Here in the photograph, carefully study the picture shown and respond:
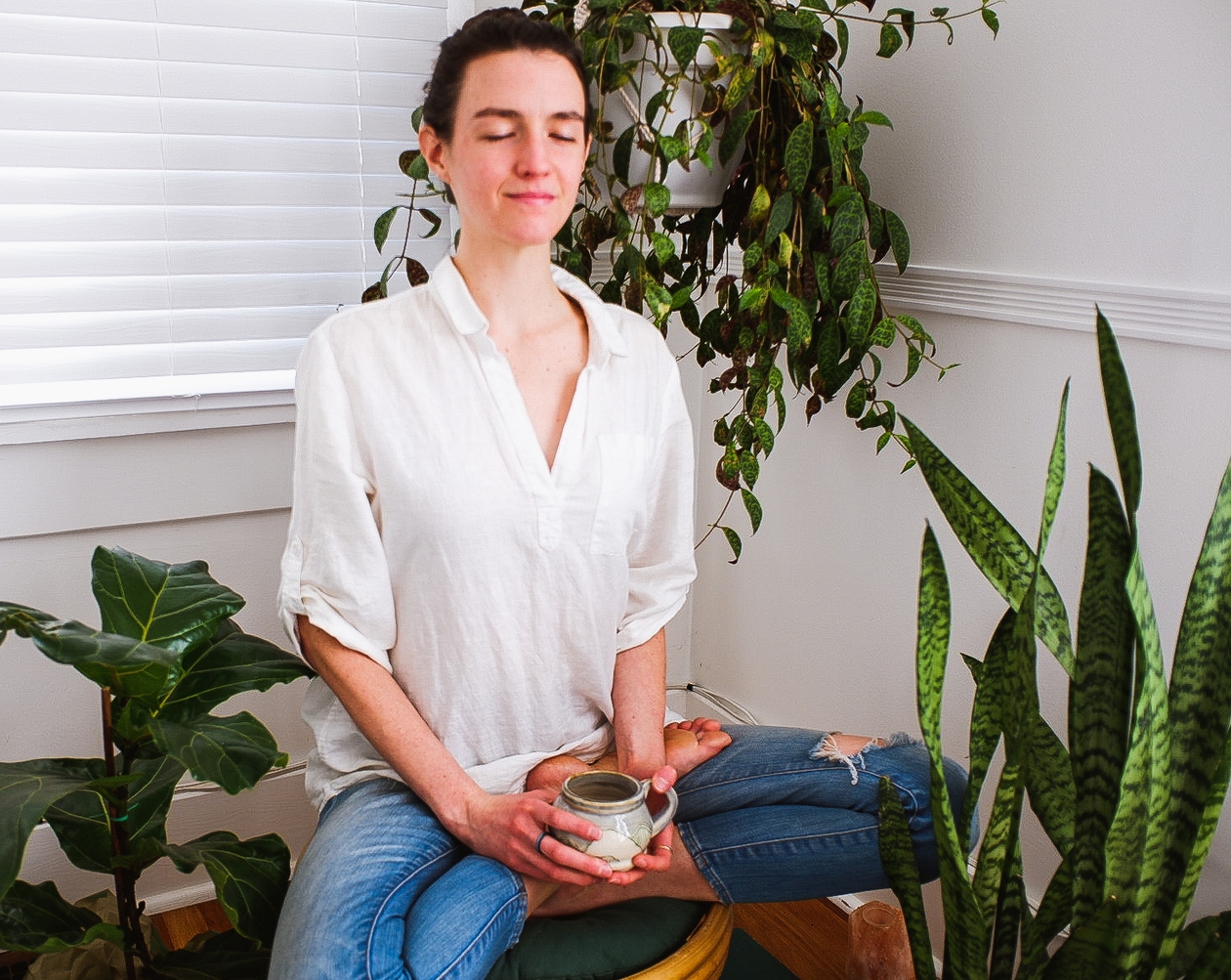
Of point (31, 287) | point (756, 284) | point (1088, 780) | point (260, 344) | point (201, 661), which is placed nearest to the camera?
point (1088, 780)

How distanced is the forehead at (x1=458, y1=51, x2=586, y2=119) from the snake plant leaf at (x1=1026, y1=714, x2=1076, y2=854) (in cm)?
86

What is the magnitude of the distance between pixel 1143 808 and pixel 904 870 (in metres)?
0.32

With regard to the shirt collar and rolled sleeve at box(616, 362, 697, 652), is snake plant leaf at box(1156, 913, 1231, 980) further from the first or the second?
the shirt collar

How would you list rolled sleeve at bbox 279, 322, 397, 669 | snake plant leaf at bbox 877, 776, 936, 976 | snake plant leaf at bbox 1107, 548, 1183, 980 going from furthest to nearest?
1. rolled sleeve at bbox 279, 322, 397, 669
2. snake plant leaf at bbox 877, 776, 936, 976
3. snake plant leaf at bbox 1107, 548, 1183, 980

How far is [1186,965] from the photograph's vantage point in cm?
112

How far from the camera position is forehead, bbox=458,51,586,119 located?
1312 millimetres

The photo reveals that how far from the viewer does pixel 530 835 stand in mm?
1205

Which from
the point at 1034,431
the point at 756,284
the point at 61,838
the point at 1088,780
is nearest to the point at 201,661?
the point at 61,838

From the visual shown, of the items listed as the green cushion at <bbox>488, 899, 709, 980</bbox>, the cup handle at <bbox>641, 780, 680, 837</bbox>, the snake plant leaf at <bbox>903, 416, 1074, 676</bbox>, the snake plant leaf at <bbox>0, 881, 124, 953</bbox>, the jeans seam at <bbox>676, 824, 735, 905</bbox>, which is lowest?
the snake plant leaf at <bbox>0, 881, 124, 953</bbox>

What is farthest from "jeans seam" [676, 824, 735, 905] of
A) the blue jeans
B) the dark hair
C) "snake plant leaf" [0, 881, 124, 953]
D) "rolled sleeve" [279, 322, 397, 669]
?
the dark hair

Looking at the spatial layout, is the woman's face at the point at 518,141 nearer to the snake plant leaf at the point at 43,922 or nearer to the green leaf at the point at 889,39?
the green leaf at the point at 889,39

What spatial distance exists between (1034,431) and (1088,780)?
64 cm

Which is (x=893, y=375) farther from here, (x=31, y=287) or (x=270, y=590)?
(x=31, y=287)

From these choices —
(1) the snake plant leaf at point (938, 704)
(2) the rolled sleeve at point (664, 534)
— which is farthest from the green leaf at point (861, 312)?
(1) the snake plant leaf at point (938, 704)
